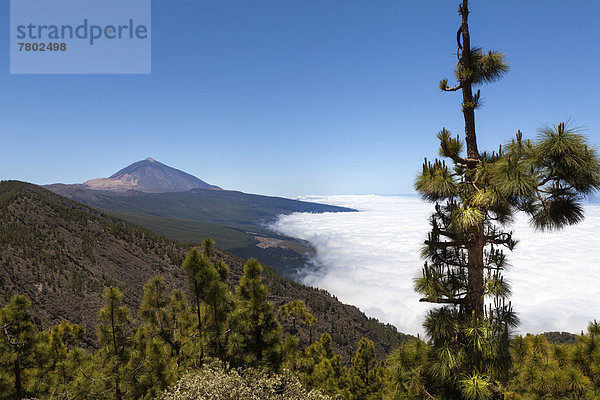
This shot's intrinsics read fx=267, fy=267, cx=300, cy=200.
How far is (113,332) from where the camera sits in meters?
15.5

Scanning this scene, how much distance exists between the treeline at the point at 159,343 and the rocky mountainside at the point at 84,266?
74.8 m

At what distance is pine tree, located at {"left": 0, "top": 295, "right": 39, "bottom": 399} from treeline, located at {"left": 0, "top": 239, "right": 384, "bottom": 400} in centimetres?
3

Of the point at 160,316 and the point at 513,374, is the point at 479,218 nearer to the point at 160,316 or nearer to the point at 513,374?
the point at 513,374

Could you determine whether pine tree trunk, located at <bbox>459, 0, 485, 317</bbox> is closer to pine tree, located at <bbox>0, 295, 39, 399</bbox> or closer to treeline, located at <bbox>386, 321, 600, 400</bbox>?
treeline, located at <bbox>386, 321, 600, 400</bbox>

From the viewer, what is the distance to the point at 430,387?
7141mm

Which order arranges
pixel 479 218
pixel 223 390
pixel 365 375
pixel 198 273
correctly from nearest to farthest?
pixel 479 218
pixel 223 390
pixel 198 273
pixel 365 375

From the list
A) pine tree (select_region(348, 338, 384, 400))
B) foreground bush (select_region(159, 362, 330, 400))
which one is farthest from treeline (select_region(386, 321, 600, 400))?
pine tree (select_region(348, 338, 384, 400))

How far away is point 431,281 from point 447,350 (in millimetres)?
1624

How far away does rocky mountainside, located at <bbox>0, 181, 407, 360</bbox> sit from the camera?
98.0 meters

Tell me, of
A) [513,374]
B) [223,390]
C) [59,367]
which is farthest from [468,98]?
[59,367]

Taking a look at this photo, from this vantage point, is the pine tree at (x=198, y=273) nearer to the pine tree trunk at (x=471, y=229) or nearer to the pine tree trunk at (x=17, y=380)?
the pine tree trunk at (x=17, y=380)

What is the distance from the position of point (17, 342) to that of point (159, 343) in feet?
18.0

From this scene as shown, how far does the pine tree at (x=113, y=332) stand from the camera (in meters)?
14.8

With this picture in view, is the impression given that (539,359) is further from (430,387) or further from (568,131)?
(568,131)
